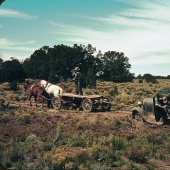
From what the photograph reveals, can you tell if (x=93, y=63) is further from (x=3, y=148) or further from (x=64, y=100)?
(x=3, y=148)

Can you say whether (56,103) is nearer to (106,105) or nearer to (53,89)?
(53,89)

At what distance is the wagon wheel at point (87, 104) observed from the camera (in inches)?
613

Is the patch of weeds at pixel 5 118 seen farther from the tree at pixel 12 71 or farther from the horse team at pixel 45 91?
the tree at pixel 12 71

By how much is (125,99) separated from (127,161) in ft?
36.5

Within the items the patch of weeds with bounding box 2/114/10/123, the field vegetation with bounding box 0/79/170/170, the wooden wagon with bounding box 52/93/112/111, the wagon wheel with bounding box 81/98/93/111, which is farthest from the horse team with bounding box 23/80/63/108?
the patch of weeds with bounding box 2/114/10/123

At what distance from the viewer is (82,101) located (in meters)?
16.3

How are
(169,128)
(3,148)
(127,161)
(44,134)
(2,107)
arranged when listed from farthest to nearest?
(2,107)
(169,128)
(44,134)
(3,148)
(127,161)

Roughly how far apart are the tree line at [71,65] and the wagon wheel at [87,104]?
705 cm

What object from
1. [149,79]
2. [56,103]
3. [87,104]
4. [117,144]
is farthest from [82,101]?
[149,79]

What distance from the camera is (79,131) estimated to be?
434 inches

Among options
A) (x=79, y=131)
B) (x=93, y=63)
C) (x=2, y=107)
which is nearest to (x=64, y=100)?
(x=2, y=107)

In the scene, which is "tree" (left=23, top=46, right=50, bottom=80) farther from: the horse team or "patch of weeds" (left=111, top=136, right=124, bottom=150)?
"patch of weeds" (left=111, top=136, right=124, bottom=150)

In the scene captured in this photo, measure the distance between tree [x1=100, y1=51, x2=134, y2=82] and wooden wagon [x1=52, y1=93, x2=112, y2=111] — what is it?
352 inches

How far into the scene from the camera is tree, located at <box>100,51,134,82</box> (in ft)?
84.8
